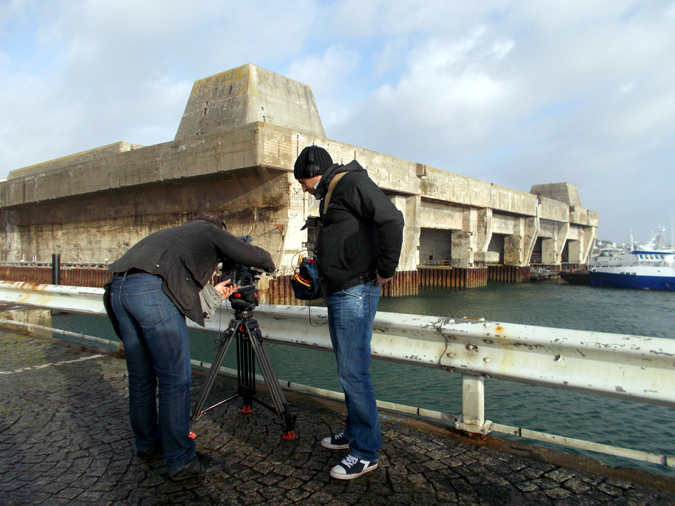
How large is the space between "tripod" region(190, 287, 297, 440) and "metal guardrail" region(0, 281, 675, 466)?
18.0 inches

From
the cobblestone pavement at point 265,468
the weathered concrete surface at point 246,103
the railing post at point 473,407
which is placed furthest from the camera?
the weathered concrete surface at point 246,103

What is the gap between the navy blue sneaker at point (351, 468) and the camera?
2195 millimetres

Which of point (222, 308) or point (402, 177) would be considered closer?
point (222, 308)

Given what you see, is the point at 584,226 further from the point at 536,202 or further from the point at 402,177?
the point at 402,177

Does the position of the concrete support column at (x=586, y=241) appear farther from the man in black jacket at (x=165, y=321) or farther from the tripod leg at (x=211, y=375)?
the man in black jacket at (x=165, y=321)

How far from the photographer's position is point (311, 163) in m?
2.54

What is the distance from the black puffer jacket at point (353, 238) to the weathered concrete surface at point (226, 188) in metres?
11.1

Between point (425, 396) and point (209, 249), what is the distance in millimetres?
4707

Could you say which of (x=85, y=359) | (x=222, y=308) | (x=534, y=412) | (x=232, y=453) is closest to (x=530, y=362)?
(x=232, y=453)

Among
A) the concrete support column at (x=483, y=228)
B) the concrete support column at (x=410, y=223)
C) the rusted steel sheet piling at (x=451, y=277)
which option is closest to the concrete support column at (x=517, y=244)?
the rusted steel sheet piling at (x=451, y=277)

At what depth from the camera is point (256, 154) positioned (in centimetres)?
1392

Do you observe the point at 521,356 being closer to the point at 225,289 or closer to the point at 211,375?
the point at 225,289

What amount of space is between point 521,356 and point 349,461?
3.89 feet

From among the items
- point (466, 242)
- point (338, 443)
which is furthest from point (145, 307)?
point (466, 242)
